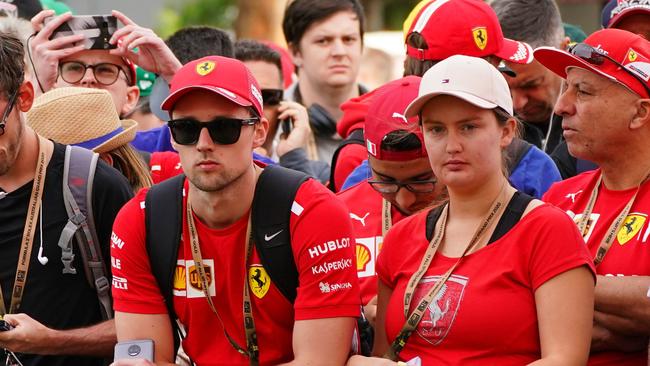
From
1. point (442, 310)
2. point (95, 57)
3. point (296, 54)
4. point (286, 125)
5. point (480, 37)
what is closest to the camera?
point (442, 310)

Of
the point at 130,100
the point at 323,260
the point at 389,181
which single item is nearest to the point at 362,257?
the point at 389,181

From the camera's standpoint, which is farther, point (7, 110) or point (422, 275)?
point (7, 110)

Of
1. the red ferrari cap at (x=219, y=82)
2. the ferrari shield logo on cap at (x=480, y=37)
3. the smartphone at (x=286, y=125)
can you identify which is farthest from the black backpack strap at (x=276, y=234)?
the smartphone at (x=286, y=125)

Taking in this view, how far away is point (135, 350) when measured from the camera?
16.8 ft

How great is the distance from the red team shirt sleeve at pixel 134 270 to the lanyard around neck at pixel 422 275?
1.03 m

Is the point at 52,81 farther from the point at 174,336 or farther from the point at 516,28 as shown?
the point at 516,28

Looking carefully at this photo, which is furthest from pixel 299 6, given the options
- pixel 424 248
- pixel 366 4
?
pixel 366 4

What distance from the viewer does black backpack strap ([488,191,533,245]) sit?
15.8ft

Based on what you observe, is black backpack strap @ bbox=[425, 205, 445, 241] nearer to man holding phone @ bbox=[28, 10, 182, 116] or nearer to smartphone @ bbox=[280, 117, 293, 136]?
man holding phone @ bbox=[28, 10, 182, 116]

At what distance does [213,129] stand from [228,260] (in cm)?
55

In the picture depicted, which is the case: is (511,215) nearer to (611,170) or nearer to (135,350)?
(611,170)

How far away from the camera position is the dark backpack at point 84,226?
5664mm

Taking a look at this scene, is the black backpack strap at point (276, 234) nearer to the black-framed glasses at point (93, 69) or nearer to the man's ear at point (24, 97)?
the man's ear at point (24, 97)

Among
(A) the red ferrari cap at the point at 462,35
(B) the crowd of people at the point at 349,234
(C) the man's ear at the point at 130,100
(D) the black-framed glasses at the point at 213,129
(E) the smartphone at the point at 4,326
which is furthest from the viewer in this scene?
(C) the man's ear at the point at 130,100
